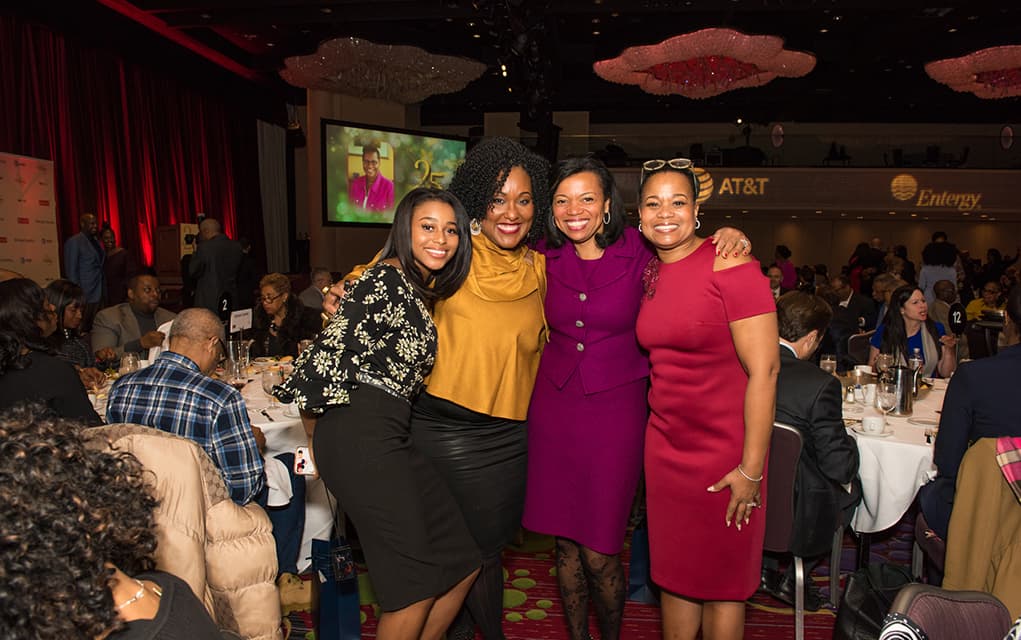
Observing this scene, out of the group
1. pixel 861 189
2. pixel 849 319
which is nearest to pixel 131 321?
pixel 849 319

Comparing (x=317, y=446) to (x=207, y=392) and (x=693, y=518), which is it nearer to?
(x=207, y=392)

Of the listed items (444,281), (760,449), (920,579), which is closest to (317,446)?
(444,281)

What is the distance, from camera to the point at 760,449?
216cm

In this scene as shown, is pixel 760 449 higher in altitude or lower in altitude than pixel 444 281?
lower

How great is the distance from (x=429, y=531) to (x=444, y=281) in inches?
29.7

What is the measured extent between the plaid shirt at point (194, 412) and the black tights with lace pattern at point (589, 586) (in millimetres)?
1167

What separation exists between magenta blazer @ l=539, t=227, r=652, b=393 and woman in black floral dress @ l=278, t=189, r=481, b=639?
466mm

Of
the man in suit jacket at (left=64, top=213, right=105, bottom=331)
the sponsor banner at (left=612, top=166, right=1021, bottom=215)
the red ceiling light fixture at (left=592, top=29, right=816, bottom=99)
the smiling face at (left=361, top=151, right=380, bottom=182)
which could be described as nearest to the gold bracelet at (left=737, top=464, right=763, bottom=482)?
the red ceiling light fixture at (left=592, top=29, right=816, bottom=99)

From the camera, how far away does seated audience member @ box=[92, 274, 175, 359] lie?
17.0 ft

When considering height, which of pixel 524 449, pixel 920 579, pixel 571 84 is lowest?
pixel 920 579

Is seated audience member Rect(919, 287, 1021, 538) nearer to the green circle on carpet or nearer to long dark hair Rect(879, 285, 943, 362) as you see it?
the green circle on carpet

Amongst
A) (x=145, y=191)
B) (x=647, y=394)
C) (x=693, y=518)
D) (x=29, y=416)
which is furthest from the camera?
(x=145, y=191)

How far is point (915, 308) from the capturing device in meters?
4.61

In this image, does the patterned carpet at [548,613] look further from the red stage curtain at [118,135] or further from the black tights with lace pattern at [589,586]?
the red stage curtain at [118,135]
